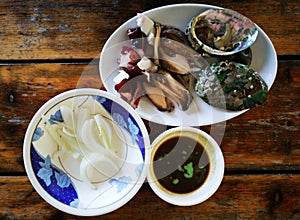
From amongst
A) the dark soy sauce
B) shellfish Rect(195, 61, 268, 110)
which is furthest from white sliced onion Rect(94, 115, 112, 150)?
shellfish Rect(195, 61, 268, 110)

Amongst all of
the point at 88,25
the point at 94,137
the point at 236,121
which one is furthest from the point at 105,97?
the point at 236,121

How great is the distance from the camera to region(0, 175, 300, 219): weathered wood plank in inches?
48.6

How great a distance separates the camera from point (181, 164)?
4.03ft

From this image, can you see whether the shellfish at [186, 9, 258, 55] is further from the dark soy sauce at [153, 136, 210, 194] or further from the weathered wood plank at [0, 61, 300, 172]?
the dark soy sauce at [153, 136, 210, 194]

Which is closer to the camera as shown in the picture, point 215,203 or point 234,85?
point 234,85

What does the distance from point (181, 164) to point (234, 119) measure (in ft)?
0.57

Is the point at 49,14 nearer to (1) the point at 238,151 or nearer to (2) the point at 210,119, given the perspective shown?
(2) the point at 210,119

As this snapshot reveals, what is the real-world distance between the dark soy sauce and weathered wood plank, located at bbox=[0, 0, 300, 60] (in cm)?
31

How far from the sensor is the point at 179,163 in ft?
4.03

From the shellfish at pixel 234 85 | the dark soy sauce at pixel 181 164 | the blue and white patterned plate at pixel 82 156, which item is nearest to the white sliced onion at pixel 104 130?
the blue and white patterned plate at pixel 82 156

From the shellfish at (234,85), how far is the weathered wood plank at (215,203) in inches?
8.2

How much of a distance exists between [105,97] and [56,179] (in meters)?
0.23

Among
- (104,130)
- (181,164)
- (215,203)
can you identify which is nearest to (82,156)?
(104,130)

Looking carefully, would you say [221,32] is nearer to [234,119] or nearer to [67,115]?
[234,119]
